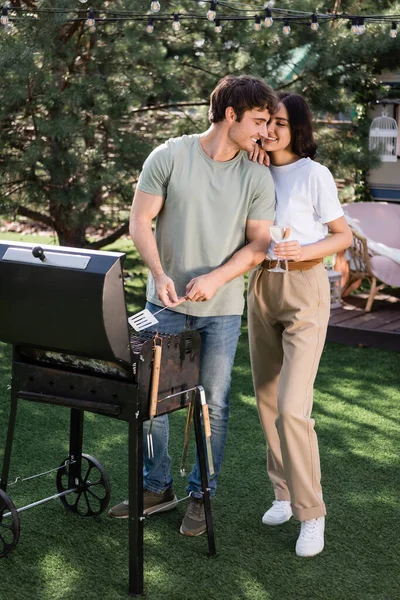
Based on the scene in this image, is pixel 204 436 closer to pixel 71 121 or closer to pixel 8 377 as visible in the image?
pixel 8 377

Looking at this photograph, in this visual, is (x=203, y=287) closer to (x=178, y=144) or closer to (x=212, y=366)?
(x=212, y=366)

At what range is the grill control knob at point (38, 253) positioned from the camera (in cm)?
292

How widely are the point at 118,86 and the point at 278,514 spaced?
15.0ft

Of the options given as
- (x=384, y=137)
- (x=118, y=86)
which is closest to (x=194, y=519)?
(x=118, y=86)

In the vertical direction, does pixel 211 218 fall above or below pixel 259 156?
below

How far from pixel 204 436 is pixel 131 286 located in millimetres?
5050

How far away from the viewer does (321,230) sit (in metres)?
3.53

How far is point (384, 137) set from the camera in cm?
807

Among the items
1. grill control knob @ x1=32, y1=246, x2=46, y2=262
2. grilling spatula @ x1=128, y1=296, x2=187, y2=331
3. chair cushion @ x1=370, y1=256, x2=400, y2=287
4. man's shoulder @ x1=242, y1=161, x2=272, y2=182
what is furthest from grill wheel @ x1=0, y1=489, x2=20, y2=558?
chair cushion @ x1=370, y1=256, x2=400, y2=287

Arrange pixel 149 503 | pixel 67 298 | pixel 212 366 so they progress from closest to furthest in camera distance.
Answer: pixel 67 298
pixel 212 366
pixel 149 503

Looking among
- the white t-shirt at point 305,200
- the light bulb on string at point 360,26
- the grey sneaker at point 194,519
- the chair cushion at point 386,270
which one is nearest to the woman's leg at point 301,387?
the white t-shirt at point 305,200

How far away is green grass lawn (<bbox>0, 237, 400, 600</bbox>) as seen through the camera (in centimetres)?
322

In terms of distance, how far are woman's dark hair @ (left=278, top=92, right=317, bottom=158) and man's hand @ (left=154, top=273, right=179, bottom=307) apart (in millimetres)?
694

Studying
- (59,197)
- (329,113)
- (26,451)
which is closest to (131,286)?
(59,197)
